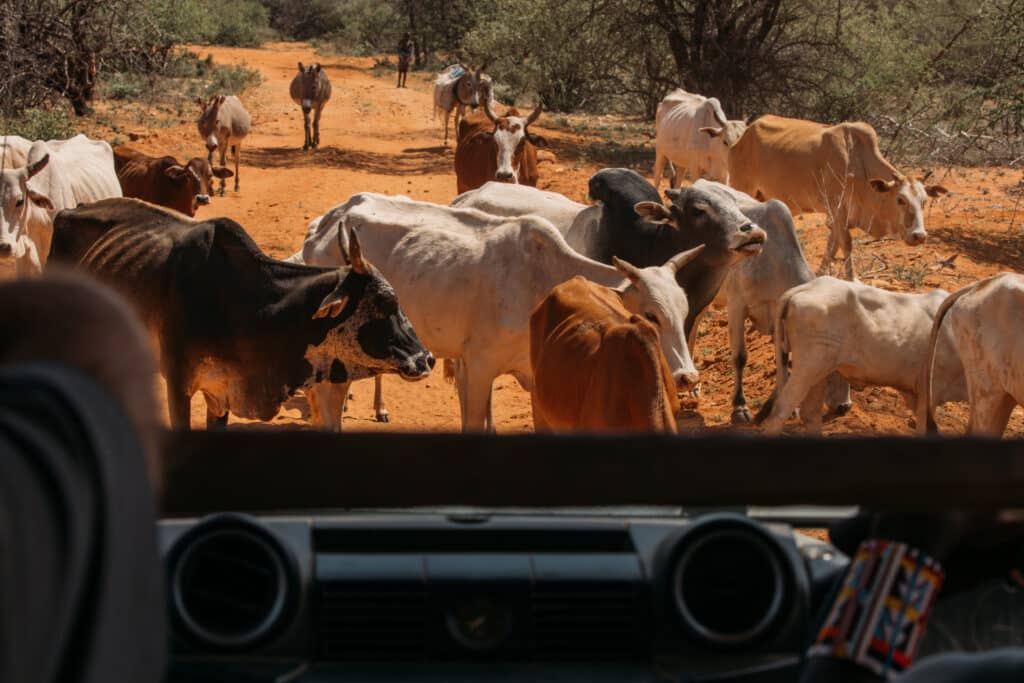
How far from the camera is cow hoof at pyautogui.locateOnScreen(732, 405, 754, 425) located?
1061 centimetres

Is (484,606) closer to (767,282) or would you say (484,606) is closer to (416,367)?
(416,367)

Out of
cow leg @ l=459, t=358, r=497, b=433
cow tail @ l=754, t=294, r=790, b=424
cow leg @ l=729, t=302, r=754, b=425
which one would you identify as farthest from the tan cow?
cow leg @ l=459, t=358, r=497, b=433

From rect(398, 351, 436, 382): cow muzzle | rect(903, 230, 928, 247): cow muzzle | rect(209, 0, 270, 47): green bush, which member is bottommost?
rect(398, 351, 436, 382): cow muzzle

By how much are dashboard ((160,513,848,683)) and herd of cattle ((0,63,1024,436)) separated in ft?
10.9

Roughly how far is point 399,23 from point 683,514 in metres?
51.4

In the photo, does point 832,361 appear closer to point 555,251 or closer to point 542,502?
point 555,251

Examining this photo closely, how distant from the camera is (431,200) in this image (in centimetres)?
2016

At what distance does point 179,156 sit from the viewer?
2273 cm

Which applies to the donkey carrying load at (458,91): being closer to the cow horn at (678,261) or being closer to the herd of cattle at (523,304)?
the herd of cattle at (523,304)

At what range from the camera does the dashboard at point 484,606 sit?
92.5 inches

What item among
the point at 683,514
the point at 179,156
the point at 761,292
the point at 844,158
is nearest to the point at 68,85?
the point at 179,156

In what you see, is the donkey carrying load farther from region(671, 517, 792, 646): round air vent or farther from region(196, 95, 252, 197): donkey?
region(671, 517, 792, 646): round air vent

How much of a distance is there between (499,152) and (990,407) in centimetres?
790

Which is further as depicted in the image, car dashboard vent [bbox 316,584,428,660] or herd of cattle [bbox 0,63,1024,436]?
herd of cattle [bbox 0,63,1024,436]
